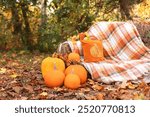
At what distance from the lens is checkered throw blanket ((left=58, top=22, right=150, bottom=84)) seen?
5.50 meters

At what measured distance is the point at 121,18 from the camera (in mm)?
10641

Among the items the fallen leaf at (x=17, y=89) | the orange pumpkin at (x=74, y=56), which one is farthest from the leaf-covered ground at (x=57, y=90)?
the orange pumpkin at (x=74, y=56)

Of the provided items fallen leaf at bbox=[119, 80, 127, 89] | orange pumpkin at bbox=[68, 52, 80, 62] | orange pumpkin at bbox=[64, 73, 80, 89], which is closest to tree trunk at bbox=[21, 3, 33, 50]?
orange pumpkin at bbox=[68, 52, 80, 62]

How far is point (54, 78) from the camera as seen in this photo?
5.14m

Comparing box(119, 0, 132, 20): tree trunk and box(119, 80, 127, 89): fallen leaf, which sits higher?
box(119, 0, 132, 20): tree trunk

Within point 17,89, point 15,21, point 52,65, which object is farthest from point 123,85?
point 15,21

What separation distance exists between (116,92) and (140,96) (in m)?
0.44

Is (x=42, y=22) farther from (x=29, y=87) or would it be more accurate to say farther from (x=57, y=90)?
(x=57, y=90)

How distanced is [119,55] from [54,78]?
170cm

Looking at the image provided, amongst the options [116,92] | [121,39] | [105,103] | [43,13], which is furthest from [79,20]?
[105,103]

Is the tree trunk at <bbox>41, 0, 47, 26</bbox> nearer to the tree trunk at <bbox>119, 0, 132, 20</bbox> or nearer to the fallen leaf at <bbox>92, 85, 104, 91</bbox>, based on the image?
the tree trunk at <bbox>119, 0, 132, 20</bbox>

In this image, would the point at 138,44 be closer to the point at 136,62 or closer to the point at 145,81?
the point at 136,62

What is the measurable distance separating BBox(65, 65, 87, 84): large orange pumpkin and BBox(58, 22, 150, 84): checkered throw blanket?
14 centimetres

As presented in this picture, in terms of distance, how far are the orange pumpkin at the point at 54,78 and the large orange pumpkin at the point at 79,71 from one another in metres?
0.16
